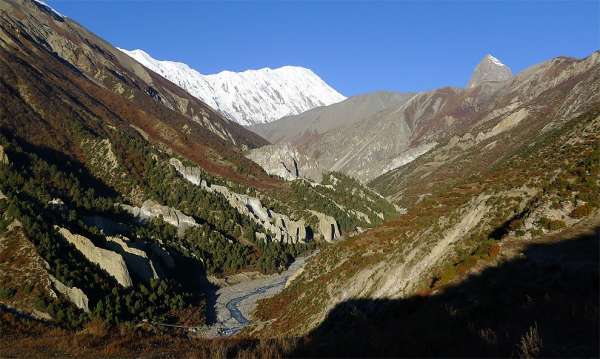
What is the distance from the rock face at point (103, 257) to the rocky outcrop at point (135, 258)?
390 cm

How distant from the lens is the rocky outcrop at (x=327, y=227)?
12912cm

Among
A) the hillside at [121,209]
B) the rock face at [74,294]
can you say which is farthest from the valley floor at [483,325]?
the hillside at [121,209]

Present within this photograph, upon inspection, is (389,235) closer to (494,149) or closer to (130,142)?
(130,142)

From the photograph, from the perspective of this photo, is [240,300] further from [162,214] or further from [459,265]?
[459,265]

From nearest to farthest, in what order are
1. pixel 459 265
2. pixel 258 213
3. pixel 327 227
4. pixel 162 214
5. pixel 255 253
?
pixel 459 265
pixel 162 214
pixel 255 253
pixel 258 213
pixel 327 227

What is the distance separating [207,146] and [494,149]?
127251 mm

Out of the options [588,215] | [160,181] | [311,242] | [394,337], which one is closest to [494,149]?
[311,242]

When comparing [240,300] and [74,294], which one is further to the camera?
[240,300]

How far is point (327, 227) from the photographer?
430 ft

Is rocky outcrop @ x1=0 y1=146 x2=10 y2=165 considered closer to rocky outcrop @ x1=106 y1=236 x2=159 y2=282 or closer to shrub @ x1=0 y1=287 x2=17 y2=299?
rocky outcrop @ x1=106 y1=236 x2=159 y2=282

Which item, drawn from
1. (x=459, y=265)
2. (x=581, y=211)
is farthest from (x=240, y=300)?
(x=581, y=211)

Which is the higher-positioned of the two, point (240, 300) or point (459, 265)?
point (459, 265)

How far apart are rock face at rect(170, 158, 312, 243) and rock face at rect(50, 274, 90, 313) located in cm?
6913

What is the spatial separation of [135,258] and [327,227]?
73.3 m
